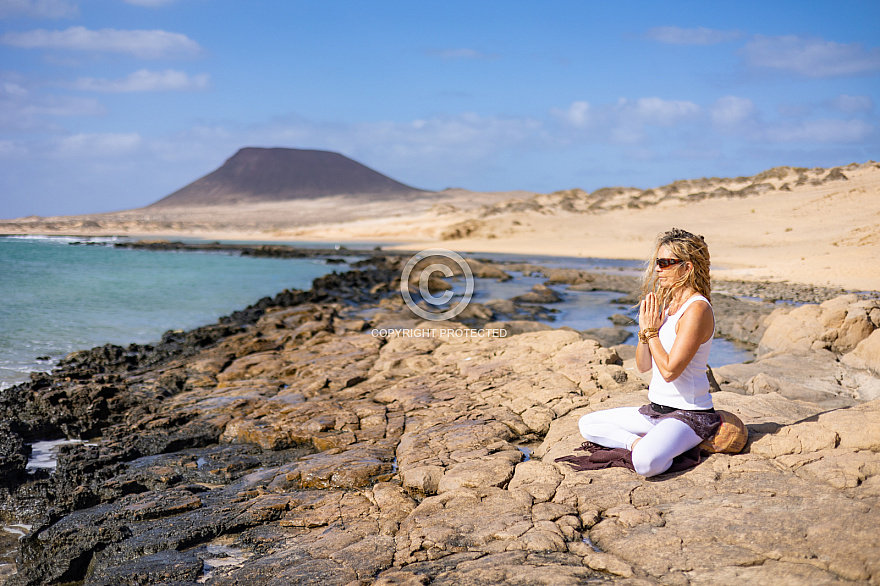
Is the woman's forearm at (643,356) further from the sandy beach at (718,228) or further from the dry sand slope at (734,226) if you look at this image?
the sandy beach at (718,228)

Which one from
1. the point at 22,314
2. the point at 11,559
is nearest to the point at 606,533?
the point at 11,559

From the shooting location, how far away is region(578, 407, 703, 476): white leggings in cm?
409

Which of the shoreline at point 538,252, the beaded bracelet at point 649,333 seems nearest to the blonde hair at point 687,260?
the beaded bracelet at point 649,333

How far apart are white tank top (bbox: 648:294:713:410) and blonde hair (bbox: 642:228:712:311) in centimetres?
10

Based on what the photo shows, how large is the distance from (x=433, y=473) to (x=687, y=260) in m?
2.58

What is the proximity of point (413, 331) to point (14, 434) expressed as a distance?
623 cm

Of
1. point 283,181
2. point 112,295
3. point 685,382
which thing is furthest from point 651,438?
point 283,181

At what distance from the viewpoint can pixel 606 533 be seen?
3.69 metres

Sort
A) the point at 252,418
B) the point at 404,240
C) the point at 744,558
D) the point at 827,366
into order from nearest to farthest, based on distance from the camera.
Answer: the point at 744,558, the point at 252,418, the point at 827,366, the point at 404,240

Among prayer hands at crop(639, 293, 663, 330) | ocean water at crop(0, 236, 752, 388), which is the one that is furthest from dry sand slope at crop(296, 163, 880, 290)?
prayer hands at crop(639, 293, 663, 330)

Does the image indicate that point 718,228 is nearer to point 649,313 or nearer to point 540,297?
point 540,297

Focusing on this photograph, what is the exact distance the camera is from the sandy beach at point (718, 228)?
23625mm

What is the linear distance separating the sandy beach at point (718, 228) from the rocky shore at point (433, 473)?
1561 cm

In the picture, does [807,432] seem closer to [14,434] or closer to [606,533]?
[606,533]
